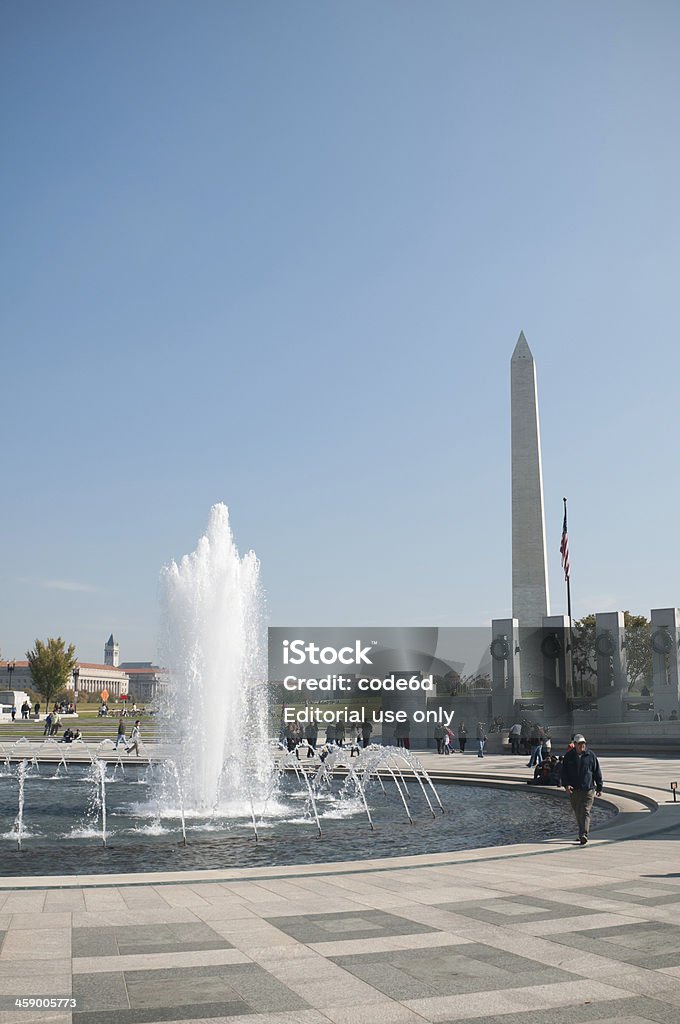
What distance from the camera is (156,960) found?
6.28 meters

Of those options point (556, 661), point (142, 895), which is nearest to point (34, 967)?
point (142, 895)

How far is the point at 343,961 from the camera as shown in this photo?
6254mm

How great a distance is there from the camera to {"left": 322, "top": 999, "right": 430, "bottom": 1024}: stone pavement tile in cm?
502

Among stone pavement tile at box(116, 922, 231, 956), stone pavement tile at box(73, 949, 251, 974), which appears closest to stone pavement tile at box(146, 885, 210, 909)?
stone pavement tile at box(116, 922, 231, 956)

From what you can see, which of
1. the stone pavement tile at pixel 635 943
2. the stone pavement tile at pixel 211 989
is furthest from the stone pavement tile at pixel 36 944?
the stone pavement tile at pixel 635 943

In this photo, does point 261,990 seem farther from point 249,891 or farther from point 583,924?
point 249,891

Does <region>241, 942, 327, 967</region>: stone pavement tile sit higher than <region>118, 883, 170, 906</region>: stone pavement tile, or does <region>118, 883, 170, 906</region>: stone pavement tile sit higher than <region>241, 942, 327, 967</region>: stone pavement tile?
<region>241, 942, 327, 967</region>: stone pavement tile

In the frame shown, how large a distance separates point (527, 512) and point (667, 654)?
9.68 metres

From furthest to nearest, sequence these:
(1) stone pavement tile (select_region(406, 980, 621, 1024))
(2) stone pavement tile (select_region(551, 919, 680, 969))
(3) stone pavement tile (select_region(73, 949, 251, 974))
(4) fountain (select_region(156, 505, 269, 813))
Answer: (4) fountain (select_region(156, 505, 269, 813)) < (2) stone pavement tile (select_region(551, 919, 680, 969)) < (3) stone pavement tile (select_region(73, 949, 251, 974)) < (1) stone pavement tile (select_region(406, 980, 621, 1024))

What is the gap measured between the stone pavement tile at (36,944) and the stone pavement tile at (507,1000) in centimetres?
275

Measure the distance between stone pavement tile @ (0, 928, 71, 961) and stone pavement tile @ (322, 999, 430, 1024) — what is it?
2.31 meters

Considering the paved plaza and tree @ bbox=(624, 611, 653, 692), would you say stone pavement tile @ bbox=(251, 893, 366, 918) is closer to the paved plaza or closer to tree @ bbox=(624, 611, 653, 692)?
the paved plaza

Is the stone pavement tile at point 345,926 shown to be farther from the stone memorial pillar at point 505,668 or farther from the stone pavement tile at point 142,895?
the stone memorial pillar at point 505,668

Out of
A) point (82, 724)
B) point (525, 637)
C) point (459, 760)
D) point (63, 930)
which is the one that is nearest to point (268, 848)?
point (63, 930)
